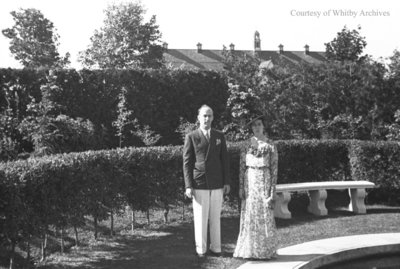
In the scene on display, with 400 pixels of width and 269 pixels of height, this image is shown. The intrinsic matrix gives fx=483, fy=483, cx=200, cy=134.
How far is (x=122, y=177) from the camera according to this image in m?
7.85

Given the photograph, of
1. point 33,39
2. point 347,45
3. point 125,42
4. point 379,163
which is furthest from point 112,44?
point 379,163

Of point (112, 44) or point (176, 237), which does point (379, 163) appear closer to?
point (176, 237)

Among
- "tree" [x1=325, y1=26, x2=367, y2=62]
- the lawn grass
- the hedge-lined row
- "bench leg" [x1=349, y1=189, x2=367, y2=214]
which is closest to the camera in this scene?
the hedge-lined row

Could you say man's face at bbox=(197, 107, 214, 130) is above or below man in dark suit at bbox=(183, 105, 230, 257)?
above

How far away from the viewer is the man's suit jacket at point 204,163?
6141mm

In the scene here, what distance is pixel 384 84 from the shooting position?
14875 millimetres

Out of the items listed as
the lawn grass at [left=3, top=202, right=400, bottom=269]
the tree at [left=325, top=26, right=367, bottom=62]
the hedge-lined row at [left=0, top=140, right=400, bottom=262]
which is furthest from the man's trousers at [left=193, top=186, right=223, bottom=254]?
the tree at [left=325, top=26, right=367, bottom=62]

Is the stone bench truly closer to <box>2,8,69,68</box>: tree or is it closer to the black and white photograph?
the black and white photograph

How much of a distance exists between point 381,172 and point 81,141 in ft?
24.3

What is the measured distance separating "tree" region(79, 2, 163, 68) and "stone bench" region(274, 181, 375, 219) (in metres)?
25.6

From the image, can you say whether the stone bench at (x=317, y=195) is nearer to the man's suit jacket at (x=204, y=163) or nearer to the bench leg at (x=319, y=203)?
the bench leg at (x=319, y=203)

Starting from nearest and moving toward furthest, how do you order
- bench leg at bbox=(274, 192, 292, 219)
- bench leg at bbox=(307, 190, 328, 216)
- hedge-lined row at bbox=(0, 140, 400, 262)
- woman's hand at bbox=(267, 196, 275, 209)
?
hedge-lined row at bbox=(0, 140, 400, 262), woman's hand at bbox=(267, 196, 275, 209), bench leg at bbox=(274, 192, 292, 219), bench leg at bbox=(307, 190, 328, 216)

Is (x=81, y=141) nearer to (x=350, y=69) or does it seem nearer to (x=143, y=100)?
(x=143, y=100)

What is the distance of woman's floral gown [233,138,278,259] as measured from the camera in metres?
6.14
